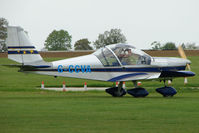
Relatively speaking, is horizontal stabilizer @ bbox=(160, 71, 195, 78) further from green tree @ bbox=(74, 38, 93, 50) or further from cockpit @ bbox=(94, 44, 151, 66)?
green tree @ bbox=(74, 38, 93, 50)

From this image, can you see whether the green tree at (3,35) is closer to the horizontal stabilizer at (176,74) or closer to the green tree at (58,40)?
the green tree at (58,40)

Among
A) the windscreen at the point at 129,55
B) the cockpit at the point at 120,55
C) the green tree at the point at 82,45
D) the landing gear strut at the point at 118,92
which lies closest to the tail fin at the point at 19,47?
the cockpit at the point at 120,55

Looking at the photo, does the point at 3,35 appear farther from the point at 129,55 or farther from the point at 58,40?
the point at 129,55

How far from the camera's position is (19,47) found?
1928 centimetres

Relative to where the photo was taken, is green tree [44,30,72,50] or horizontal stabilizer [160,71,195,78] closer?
horizontal stabilizer [160,71,195,78]

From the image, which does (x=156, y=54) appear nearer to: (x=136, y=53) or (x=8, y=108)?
(x=136, y=53)

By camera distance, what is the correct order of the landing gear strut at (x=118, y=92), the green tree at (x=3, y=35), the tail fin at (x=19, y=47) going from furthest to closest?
the green tree at (x=3, y=35) → the landing gear strut at (x=118, y=92) → the tail fin at (x=19, y=47)

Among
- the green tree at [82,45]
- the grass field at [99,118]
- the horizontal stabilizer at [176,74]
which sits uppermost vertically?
the green tree at [82,45]

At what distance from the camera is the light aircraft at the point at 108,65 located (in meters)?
19.4

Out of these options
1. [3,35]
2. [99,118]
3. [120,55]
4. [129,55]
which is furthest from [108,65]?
[3,35]

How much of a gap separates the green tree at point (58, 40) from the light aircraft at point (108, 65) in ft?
357

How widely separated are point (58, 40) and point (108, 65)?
117 m

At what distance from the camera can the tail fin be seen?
19.2 m

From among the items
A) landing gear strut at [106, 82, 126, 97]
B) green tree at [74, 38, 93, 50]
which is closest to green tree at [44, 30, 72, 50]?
green tree at [74, 38, 93, 50]
